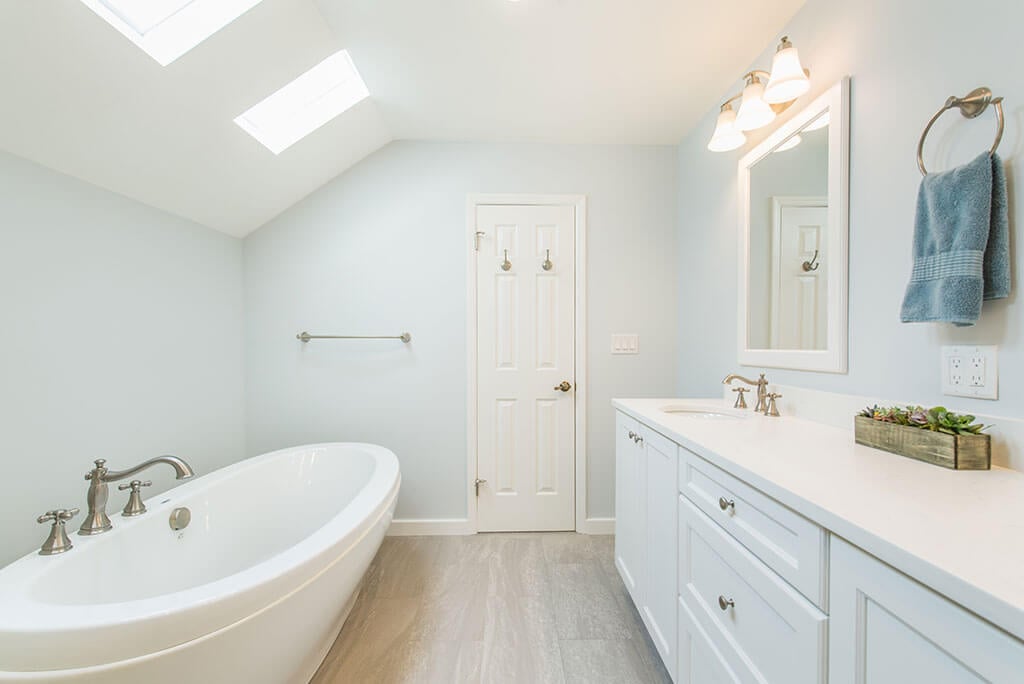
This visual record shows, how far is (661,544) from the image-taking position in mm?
1288

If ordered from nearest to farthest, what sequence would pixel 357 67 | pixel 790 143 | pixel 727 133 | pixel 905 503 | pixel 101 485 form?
pixel 905 503 → pixel 101 485 → pixel 790 143 → pixel 727 133 → pixel 357 67

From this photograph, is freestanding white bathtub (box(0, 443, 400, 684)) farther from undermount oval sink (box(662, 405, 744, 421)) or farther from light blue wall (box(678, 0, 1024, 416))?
light blue wall (box(678, 0, 1024, 416))

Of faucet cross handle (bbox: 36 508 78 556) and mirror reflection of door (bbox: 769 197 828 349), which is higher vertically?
mirror reflection of door (bbox: 769 197 828 349)

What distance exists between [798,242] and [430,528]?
2.33 metres

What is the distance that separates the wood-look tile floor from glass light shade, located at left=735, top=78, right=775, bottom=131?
80.7 inches

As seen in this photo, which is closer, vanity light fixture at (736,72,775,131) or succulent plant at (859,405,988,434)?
succulent plant at (859,405,988,434)

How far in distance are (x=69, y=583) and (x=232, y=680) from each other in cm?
57

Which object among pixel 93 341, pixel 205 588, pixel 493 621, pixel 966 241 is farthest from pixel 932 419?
pixel 93 341

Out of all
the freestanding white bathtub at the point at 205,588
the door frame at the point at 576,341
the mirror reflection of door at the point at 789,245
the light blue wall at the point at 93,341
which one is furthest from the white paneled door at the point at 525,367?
the light blue wall at the point at 93,341

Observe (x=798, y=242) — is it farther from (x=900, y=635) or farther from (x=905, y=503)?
(x=900, y=635)

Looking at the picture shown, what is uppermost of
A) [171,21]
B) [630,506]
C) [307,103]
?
[307,103]

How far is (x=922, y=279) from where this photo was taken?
89 centimetres

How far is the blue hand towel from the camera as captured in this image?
2.60 feet

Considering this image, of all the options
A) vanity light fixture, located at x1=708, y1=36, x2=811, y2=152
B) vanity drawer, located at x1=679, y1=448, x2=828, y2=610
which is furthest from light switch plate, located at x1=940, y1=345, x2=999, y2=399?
vanity light fixture, located at x1=708, y1=36, x2=811, y2=152
